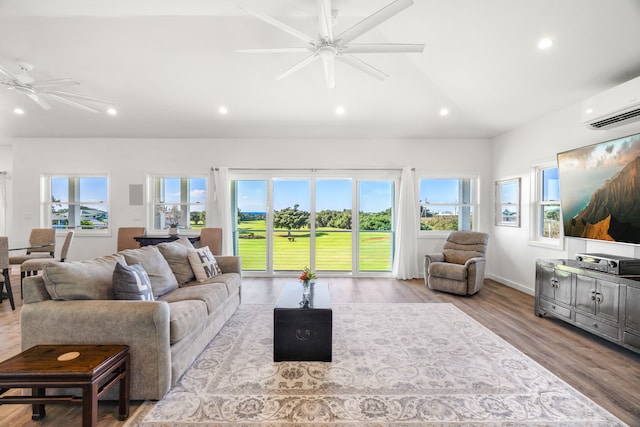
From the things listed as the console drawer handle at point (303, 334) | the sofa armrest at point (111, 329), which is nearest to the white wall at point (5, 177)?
the sofa armrest at point (111, 329)

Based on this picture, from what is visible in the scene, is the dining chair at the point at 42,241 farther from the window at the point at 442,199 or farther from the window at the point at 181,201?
the window at the point at 442,199

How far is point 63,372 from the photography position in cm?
153

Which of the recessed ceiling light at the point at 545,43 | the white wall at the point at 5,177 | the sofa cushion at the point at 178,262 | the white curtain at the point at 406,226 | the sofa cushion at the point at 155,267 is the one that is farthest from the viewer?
the white wall at the point at 5,177

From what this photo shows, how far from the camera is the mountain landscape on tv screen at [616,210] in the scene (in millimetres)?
2920

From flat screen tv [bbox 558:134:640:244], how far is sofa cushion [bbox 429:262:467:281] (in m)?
1.41

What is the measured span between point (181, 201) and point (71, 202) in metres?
2.32

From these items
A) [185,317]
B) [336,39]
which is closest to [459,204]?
[336,39]

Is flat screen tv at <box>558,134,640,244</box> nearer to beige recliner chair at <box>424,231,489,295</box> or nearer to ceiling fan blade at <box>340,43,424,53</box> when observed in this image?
beige recliner chair at <box>424,231,489,295</box>

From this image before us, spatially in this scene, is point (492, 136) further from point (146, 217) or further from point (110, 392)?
point (146, 217)

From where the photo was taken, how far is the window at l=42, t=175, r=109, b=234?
6.02 m

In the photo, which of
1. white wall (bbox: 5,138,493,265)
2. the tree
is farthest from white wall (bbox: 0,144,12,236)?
the tree

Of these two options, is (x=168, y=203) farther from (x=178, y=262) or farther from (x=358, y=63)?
(x=358, y=63)

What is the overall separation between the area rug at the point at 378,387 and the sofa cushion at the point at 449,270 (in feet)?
4.78

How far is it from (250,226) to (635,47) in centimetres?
586
